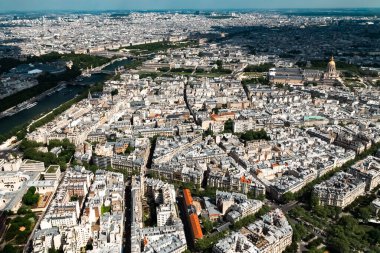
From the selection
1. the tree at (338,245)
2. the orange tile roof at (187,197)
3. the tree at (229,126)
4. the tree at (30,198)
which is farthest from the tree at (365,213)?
the tree at (30,198)

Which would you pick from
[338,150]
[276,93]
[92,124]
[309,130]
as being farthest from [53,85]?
[338,150]

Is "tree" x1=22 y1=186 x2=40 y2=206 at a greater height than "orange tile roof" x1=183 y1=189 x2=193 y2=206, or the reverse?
Result: "orange tile roof" x1=183 y1=189 x2=193 y2=206

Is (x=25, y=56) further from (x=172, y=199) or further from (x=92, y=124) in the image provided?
(x=172, y=199)

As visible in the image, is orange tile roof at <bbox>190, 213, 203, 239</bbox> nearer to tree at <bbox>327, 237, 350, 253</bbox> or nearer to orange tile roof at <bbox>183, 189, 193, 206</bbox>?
orange tile roof at <bbox>183, 189, 193, 206</bbox>

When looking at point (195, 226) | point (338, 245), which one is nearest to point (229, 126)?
point (195, 226)

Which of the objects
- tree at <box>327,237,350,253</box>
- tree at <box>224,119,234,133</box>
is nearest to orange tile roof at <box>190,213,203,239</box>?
tree at <box>327,237,350,253</box>
